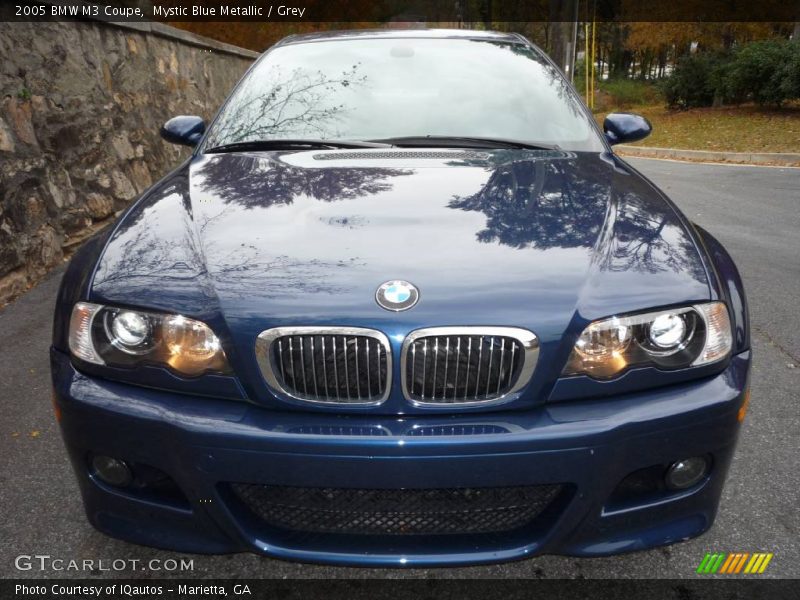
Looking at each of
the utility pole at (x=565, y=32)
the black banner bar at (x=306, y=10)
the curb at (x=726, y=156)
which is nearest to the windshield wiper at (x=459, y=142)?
the black banner bar at (x=306, y=10)

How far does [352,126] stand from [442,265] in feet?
4.14

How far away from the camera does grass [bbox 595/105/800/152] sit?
14133 millimetres

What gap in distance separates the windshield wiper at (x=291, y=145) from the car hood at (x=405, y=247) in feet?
0.73

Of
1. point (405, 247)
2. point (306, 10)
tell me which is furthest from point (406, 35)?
point (306, 10)

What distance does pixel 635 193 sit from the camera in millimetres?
2408

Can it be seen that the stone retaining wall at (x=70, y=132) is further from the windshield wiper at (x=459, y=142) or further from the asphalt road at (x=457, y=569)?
the windshield wiper at (x=459, y=142)

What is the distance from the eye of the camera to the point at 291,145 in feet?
9.41

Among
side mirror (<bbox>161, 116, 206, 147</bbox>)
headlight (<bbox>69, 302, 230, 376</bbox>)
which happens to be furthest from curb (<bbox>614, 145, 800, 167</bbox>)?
headlight (<bbox>69, 302, 230, 376</bbox>)

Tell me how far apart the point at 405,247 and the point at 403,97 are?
133cm

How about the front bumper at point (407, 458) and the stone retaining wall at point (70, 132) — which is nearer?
Result: the front bumper at point (407, 458)

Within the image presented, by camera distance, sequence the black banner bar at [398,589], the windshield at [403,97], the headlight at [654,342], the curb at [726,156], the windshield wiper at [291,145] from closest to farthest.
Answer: the headlight at [654,342] < the black banner bar at [398,589] < the windshield wiper at [291,145] < the windshield at [403,97] < the curb at [726,156]

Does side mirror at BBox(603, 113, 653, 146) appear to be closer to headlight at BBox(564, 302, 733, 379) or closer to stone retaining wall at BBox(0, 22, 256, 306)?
headlight at BBox(564, 302, 733, 379)

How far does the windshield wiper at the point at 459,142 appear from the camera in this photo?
286cm

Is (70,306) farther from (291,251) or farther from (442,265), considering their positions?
(442,265)
